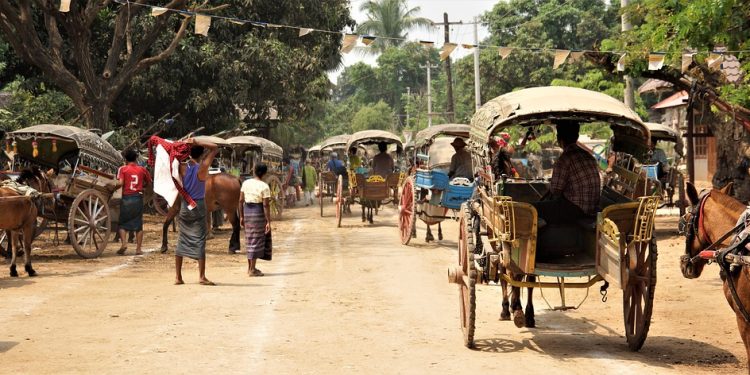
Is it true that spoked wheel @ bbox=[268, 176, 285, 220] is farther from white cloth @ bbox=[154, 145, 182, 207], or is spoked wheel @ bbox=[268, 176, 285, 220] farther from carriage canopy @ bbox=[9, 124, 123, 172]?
white cloth @ bbox=[154, 145, 182, 207]

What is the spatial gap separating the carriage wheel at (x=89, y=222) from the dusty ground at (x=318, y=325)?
0.46 metres

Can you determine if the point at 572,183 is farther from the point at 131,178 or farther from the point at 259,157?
the point at 259,157

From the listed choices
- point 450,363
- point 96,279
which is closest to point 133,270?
point 96,279

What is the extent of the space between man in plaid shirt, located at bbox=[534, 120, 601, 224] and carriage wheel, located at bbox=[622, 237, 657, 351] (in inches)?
34.0

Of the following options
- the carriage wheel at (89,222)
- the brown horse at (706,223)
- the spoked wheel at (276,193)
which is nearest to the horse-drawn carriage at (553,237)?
the brown horse at (706,223)

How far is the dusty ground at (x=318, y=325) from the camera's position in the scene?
7.89m

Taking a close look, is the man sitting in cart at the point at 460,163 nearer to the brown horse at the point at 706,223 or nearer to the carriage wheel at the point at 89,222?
the carriage wheel at the point at 89,222

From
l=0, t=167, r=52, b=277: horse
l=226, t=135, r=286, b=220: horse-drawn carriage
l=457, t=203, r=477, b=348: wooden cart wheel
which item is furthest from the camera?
l=226, t=135, r=286, b=220: horse-drawn carriage

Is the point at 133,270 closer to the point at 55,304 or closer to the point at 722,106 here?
the point at 55,304

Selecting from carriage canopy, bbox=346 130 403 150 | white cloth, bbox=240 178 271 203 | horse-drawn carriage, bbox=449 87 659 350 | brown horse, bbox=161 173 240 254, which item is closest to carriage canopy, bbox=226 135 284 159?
carriage canopy, bbox=346 130 403 150

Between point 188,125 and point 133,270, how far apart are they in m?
17.8

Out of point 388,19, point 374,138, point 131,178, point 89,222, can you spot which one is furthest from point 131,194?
point 388,19

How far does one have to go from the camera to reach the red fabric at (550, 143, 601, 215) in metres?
9.20

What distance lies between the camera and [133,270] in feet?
48.8
